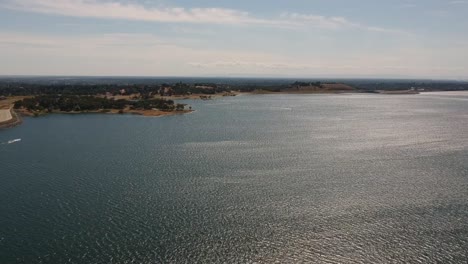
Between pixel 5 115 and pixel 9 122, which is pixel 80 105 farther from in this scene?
pixel 9 122

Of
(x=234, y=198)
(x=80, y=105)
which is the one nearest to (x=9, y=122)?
(x=80, y=105)

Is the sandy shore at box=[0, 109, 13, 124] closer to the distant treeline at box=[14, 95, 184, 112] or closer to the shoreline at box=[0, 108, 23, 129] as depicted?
the shoreline at box=[0, 108, 23, 129]

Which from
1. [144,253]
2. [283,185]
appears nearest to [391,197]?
[283,185]


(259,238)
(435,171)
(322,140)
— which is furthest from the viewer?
(322,140)

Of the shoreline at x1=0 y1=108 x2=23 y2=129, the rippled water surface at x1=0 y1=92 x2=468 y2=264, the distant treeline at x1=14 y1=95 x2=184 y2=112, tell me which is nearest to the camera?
the rippled water surface at x1=0 y1=92 x2=468 y2=264

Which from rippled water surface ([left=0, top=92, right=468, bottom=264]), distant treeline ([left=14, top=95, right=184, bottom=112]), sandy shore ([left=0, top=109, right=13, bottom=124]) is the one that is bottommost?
rippled water surface ([left=0, top=92, right=468, bottom=264])

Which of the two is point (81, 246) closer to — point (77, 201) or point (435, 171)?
point (77, 201)

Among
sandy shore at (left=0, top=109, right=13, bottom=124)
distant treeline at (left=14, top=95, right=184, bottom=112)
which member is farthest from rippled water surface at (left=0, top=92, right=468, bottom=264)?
distant treeline at (left=14, top=95, right=184, bottom=112)

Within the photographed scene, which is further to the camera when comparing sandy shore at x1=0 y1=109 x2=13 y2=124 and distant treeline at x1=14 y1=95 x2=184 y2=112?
distant treeline at x1=14 y1=95 x2=184 y2=112
